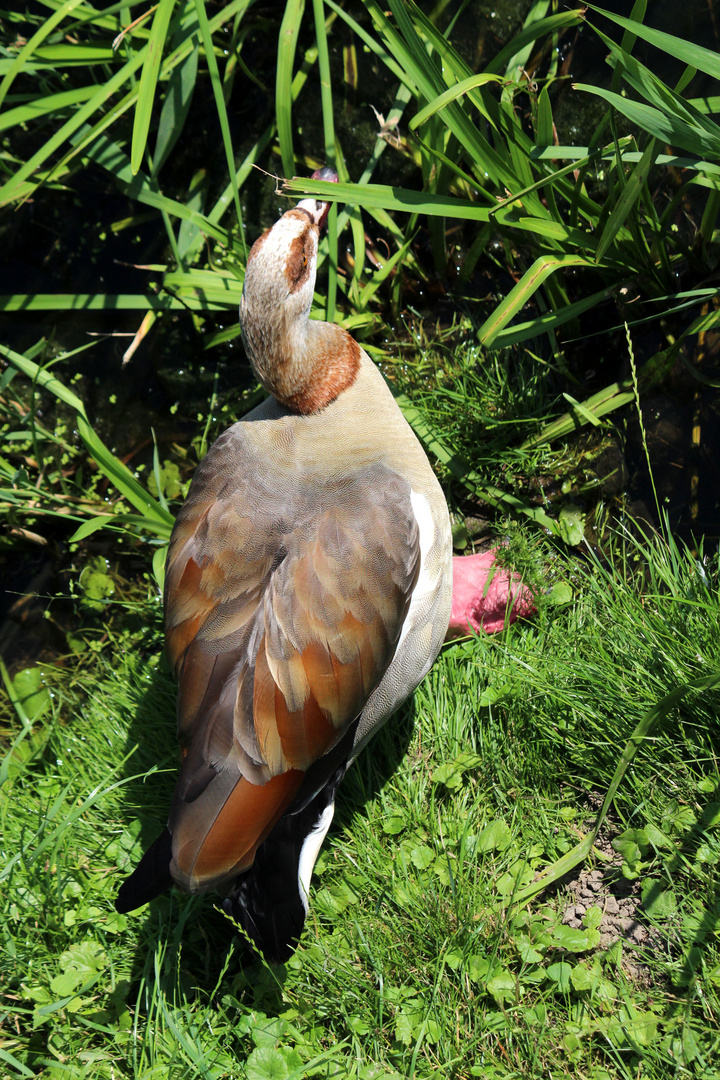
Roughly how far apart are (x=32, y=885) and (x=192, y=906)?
0.51 metres

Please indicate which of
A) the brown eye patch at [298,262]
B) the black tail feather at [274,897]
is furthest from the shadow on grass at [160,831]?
the brown eye patch at [298,262]

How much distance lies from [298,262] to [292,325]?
0.17m

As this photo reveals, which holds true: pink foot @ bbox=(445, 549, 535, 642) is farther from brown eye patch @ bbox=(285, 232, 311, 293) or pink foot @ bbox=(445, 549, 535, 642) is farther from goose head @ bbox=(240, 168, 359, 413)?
brown eye patch @ bbox=(285, 232, 311, 293)

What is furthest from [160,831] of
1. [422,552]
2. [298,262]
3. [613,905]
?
[298,262]

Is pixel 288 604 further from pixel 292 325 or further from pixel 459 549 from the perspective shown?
pixel 459 549

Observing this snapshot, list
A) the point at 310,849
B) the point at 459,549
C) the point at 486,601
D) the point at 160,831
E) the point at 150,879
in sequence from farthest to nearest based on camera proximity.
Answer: the point at 459,549, the point at 486,601, the point at 160,831, the point at 310,849, the point at 150,879

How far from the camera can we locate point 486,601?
2.90 meters

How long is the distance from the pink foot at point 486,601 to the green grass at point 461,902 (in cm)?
7

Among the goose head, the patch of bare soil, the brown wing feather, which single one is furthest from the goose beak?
the patch of bare soil

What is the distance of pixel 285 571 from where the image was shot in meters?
2.22

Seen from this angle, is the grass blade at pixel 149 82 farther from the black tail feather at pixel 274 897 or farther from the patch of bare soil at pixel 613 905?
the patch of bare soil at pixel 613 905

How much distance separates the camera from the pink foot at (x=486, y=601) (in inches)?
113

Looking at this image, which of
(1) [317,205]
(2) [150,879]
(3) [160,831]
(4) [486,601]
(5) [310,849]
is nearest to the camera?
(2) [150,879]

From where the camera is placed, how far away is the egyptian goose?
82.4 inches
